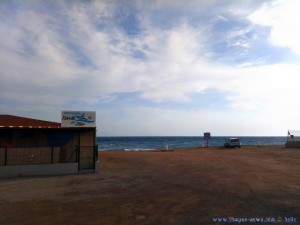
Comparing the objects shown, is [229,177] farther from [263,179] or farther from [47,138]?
[47,138]

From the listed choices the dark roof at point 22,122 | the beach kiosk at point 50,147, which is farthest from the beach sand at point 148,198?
the dark roof at point 22,122

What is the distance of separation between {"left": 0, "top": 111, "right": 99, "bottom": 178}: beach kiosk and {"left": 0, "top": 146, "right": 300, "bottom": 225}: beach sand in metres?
1.67

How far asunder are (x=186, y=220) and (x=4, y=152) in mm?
14991

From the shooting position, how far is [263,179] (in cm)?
1923

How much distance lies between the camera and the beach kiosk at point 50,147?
21.6 m

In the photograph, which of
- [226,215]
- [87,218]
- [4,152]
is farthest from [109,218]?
[4,152]

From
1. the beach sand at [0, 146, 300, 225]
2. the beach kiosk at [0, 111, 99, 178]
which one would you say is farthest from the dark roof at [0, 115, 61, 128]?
the beach sand at [0, 146, 300, 225]

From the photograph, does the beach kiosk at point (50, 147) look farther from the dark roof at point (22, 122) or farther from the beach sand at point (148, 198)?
the beach sand at point (148, 198)

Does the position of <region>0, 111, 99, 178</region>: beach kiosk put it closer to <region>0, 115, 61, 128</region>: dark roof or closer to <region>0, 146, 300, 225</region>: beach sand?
<region>0, 115, 61, 128</region>: dark roof

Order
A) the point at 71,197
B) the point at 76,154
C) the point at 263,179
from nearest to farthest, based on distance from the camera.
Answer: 1. the point at 71,197
2. the point at 263,179
3. the point at 76,154

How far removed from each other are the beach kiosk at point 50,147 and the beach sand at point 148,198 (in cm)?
167

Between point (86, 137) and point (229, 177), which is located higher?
point (86, 137)

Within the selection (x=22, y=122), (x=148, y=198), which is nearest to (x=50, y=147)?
(x=22, y=122)

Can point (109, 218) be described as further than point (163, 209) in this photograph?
No
